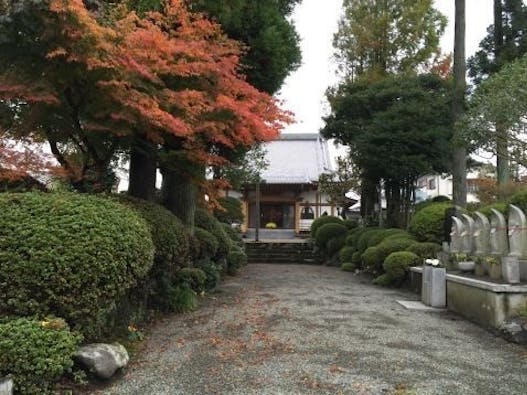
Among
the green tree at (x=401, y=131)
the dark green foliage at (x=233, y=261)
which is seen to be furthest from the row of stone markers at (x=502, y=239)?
the dark green foliage at (x=233, y=261)

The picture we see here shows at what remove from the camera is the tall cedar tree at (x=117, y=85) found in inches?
226

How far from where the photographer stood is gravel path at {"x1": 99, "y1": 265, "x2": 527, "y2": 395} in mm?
4738

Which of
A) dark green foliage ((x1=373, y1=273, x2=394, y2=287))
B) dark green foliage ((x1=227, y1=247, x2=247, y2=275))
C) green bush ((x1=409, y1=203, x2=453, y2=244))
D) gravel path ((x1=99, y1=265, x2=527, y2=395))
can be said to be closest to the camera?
gravel path ((x1=99, y1=265, x2=527, y2=395))

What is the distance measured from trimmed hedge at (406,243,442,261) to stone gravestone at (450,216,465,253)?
1.59 metres

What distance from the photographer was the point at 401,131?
15961 millimetres

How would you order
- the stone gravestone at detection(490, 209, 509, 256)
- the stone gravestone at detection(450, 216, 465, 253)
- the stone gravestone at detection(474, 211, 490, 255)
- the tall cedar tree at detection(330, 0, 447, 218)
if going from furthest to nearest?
the tall cedar tree at detection(330, 0, 447, 218) → the stone gravestone at detection(450, 216, 465, 253) → the stone gravestone at detection(474, 211, 490, 255) → the stone gravestone at detection(490, 209, 509, 256)

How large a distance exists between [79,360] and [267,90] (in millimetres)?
7572

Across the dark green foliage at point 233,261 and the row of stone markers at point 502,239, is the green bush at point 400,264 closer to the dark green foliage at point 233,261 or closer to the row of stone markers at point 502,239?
the row of stone markers at point 502,239

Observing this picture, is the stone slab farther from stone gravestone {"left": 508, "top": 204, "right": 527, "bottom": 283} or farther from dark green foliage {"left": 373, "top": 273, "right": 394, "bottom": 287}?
dark green foliage {"left": 373, "top": 273, "right": 394, "bottom": 287}

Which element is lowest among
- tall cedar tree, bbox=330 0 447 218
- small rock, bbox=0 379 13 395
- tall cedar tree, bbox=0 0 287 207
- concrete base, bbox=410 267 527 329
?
small rock, bbox=0 379 13 395

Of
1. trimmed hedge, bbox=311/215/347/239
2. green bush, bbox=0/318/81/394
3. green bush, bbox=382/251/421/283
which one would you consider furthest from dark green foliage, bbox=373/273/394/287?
trimmed hedge, bbox=311/215/347/239

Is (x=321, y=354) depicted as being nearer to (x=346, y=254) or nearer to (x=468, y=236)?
(x=468, y=236)

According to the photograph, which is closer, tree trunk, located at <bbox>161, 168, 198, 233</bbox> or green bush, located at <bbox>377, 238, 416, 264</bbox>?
tree trunk, located at <bbox>161, 168, 198, 233</bbox>

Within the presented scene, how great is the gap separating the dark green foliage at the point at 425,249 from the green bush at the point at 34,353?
922cm
